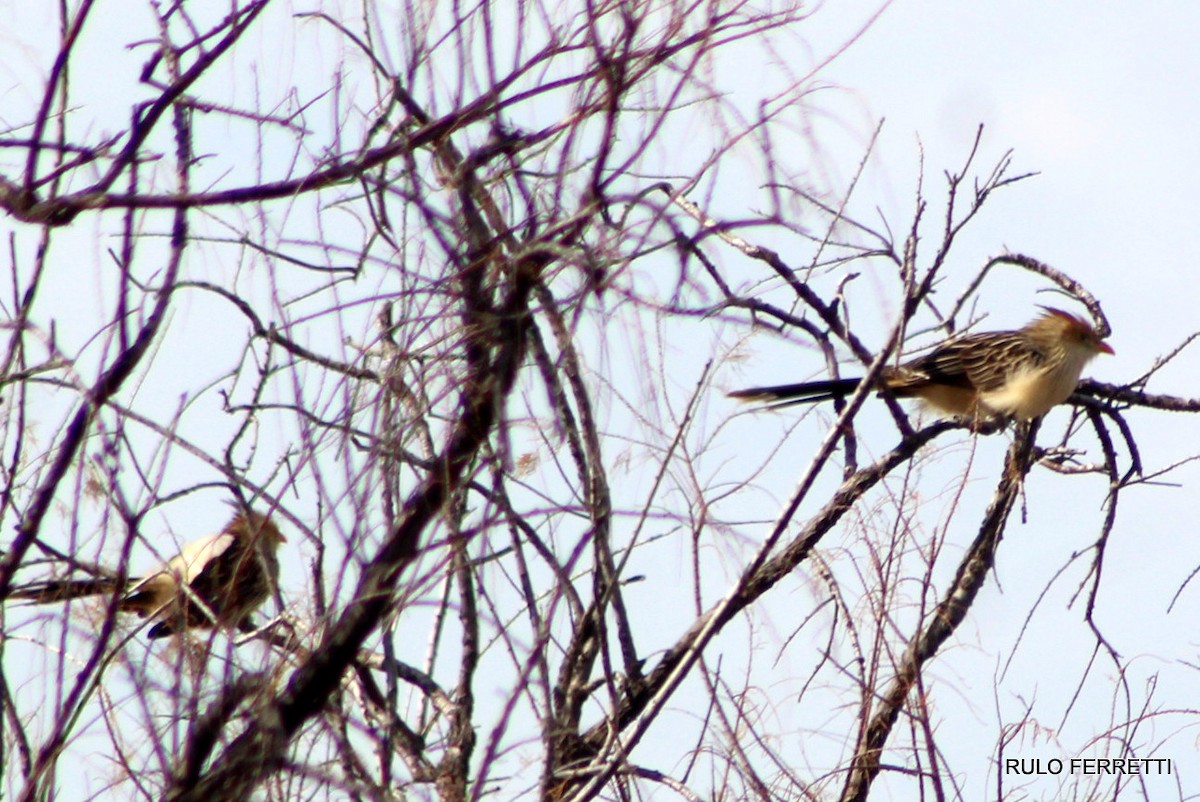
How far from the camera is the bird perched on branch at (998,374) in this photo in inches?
277

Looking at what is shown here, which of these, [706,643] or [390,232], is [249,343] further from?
[706,643]

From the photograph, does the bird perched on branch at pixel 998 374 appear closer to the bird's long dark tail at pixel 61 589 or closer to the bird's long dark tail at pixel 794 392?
the bird's long dark tail at pixel 794 392

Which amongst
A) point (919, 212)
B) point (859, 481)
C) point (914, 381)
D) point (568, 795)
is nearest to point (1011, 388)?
point (914, 381)

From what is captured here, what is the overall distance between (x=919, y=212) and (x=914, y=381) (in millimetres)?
3774

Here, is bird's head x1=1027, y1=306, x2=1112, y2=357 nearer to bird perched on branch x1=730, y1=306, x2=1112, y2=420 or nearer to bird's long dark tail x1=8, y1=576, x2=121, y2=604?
bird perched on branch x1=730, y1=306, x2=1112, y2=420

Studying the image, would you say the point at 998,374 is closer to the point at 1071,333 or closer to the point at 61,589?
the point at 1071,333

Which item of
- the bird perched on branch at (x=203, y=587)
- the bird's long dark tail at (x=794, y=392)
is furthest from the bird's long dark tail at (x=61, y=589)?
the bird's long dark tail at (x=794, y=392)

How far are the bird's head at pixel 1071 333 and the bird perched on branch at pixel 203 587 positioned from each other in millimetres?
4075

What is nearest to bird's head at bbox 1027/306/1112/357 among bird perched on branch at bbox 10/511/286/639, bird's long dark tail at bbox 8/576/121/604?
bird perched on branch at bbox 10/511/286/639

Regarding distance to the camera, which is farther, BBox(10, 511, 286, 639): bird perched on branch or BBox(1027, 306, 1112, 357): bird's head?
BBox(1027, 306, 1112, 357): bird's head

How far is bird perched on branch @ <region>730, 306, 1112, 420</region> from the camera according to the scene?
7.05 meters

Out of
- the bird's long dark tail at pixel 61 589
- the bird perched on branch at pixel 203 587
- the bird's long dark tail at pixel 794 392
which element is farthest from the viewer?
the bird's long dark tail at pixel 794 392

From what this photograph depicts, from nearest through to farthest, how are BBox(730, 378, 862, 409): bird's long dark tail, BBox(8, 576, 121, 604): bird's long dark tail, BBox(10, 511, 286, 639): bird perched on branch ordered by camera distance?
BBox(10, 511, 286, 639): bird perched on branch, BBox(8, 576, 121, 604): bird's long dark tail, BBox(730, 378, 862, 409): bird's long dark tail

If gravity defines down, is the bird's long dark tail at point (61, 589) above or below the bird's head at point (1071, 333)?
below
